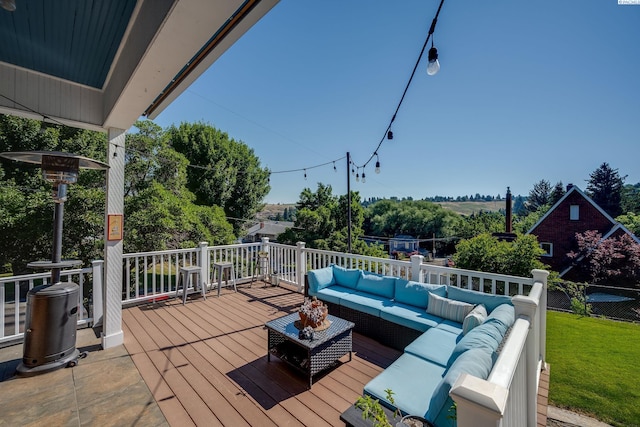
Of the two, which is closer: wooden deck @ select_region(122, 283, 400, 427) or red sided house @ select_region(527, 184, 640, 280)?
wooden deck @ select_region(122, 283, 400, 427)

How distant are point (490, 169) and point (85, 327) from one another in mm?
28463

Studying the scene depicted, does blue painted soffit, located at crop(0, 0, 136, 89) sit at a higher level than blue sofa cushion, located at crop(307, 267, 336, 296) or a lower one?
higher

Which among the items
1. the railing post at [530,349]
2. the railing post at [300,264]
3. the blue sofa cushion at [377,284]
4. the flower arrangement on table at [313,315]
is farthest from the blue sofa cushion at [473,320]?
the railing post at [300,264]

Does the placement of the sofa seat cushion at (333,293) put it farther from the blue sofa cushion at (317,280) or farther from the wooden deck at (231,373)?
the wooden deck at (231,373)

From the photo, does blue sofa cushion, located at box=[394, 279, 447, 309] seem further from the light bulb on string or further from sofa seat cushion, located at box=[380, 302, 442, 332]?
the light bulb on string

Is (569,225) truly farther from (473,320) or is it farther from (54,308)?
(54,308)

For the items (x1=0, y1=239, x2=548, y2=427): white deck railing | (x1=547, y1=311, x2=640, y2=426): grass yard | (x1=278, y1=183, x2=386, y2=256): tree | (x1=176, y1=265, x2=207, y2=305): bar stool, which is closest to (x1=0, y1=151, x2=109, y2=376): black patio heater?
(x1=0, y1=239, x2=548, y2=427): white deck railing

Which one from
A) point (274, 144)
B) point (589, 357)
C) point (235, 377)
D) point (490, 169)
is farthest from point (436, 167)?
point (235, 377)

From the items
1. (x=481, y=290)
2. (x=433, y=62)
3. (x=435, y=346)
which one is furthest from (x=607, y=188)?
(x=433, y=62)

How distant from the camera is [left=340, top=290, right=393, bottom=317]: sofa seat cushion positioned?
3.58 meters

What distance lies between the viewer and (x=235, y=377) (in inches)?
110

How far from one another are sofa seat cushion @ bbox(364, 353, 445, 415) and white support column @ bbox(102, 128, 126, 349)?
3361mm

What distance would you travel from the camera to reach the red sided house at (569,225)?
1339cm

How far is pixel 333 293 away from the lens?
13.6 feet
